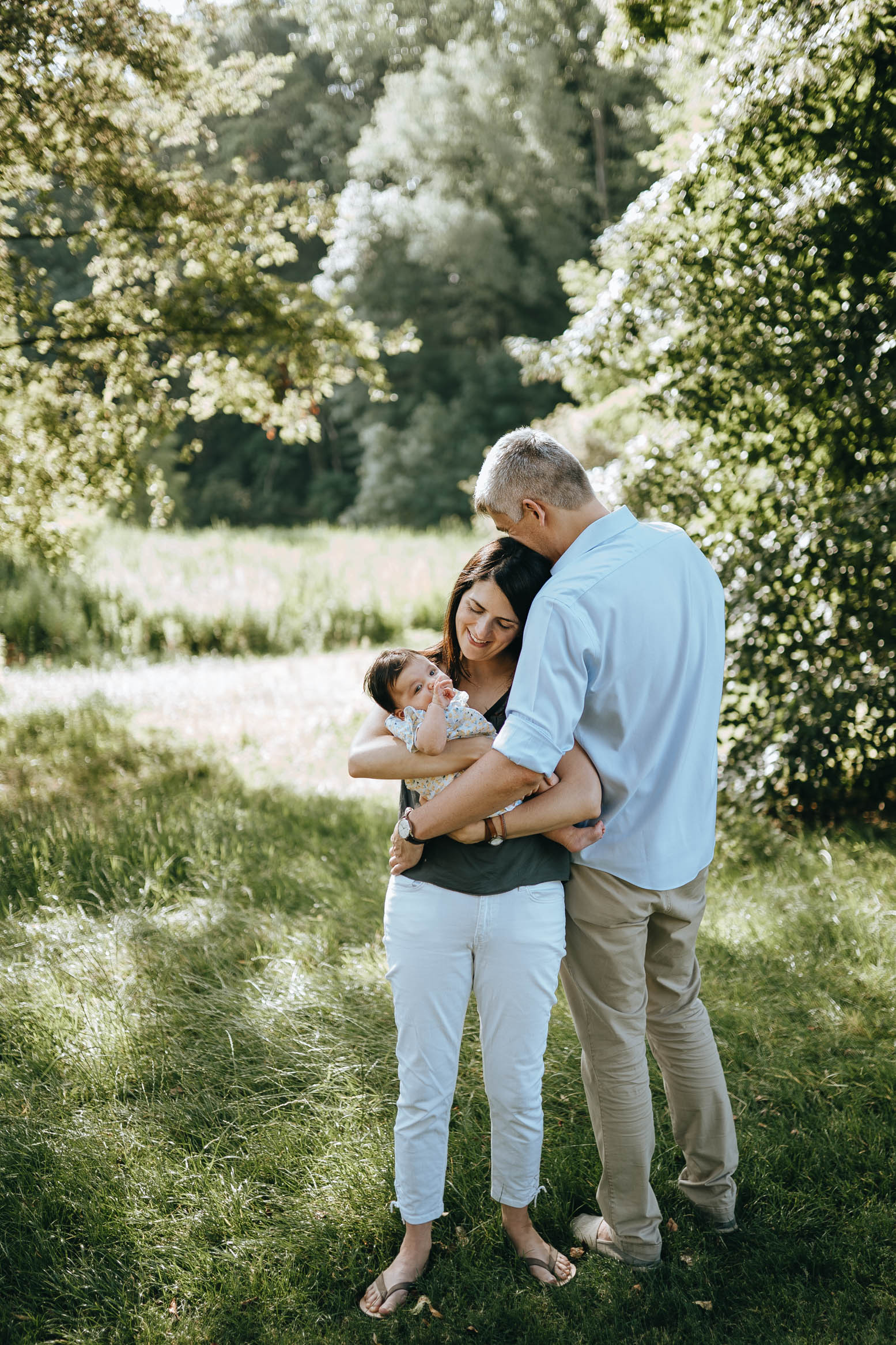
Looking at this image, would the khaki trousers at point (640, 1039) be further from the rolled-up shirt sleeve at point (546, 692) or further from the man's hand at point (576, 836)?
the rolled-up shirt sleeve at point (546, 692)

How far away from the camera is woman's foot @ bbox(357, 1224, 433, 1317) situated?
2516 millimetres

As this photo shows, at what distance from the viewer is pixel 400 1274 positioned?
2.56 meters

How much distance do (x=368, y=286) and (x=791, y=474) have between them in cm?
2943

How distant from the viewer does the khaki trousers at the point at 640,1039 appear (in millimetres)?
2434

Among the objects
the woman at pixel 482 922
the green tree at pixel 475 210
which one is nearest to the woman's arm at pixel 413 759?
the woman at pixel 482 922

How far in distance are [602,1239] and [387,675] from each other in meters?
1.69

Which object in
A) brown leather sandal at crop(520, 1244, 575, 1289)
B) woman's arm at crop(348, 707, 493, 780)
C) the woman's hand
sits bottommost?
brown leather sandal at crop(520, 1244, 575, 1289)

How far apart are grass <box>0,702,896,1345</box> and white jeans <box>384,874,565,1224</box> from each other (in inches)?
14.6

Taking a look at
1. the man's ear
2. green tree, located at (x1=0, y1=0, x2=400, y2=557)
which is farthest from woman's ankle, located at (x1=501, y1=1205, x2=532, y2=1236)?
green tree, located at (x1=0, y1=0, x2=400, y2=557)

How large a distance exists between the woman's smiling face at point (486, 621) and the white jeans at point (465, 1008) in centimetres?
59

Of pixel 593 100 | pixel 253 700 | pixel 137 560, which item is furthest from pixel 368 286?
pixel 253 700

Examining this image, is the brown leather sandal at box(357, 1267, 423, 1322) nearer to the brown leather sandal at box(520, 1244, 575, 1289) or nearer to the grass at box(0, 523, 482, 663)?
the brown leather sandal at box(520, 1244, 575, 1289)

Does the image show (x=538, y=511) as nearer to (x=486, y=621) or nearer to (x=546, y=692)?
(x=486, y=621)

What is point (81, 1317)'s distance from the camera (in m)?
2.52
